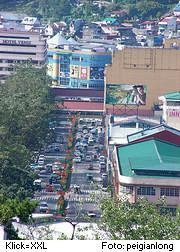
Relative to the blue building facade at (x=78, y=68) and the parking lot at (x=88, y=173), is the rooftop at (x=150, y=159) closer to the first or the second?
the parking lot at (x=88, y=173)

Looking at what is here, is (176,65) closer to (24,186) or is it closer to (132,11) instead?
(24,186)

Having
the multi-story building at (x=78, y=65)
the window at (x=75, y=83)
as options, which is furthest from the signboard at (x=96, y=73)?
the window at (x=75, y=83)

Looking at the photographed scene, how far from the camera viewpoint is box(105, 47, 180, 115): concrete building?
179 ft

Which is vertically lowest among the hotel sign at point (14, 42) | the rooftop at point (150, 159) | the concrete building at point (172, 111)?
the hotel sign at point (14, 42)

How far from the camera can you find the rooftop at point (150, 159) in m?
36.3

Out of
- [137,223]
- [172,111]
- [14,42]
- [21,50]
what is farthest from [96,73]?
[137,223]

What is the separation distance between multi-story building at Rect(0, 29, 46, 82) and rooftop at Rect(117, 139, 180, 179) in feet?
100.0

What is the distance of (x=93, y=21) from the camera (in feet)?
314

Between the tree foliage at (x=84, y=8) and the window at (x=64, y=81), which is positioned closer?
the window at (x=64, y=81)

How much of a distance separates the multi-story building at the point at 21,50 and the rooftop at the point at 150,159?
100.0 feet

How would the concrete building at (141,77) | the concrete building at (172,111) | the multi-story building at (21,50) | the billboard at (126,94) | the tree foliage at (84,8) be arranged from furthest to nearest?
the tree foliage at (84,8) < the multi-story building at (21,50) < the billboard at (126,94) < the concrete building at (141,77) < the concrete building at (172,111)

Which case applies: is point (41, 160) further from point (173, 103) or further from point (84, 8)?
point (84, 8)

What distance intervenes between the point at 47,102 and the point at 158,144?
17.1 metres

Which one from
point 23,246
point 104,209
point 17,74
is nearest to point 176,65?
point 17,74
